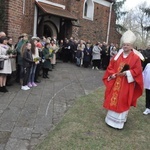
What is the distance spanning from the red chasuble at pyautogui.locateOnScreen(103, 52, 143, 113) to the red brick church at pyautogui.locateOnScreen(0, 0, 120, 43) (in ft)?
A: 22.0

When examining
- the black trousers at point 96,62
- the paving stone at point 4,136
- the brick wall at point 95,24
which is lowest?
the paving stone at point 4,136

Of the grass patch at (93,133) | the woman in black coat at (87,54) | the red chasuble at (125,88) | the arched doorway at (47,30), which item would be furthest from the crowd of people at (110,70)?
the arched doorway at (47,30)

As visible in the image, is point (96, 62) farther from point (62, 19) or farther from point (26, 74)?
point (26, 74)

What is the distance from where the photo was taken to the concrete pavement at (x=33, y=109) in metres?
5.04

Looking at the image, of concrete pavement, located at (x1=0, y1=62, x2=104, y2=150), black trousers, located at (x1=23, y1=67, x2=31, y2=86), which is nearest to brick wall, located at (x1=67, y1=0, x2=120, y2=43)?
concrete pavement, located at (x1=0, y1=62, x2=104, y2=150)

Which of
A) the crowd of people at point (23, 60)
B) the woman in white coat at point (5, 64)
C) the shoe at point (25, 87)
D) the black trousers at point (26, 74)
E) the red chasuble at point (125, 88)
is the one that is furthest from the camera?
the black trousers at point (26, 74)

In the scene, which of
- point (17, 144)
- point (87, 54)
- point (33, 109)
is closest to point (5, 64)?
point (33, 109)

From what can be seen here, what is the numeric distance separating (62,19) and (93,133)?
564 inches

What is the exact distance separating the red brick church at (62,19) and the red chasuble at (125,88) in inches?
264

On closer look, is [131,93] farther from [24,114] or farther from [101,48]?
[101,48]

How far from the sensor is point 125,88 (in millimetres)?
5891

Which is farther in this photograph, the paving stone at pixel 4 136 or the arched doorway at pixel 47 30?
the arched doorway at pixel 47 30

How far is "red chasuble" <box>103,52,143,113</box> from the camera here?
5.86m

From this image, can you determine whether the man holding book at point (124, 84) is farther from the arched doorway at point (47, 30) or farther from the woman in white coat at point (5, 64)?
the arched doorway at point (47, 30)
